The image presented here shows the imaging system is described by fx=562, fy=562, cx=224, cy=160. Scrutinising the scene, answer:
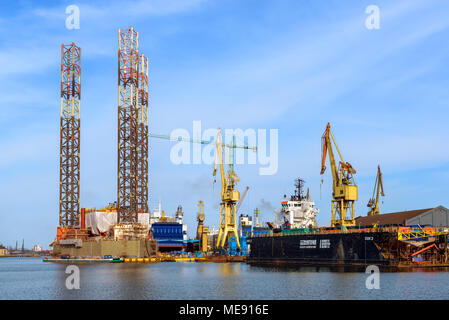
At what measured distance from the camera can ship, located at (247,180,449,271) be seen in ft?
223

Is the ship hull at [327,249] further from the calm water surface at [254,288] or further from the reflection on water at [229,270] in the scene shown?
the reflection on water at [229,270]

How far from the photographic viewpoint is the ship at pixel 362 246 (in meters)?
68.0

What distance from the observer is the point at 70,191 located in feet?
424

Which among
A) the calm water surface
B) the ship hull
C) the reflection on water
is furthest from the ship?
the reflection on water

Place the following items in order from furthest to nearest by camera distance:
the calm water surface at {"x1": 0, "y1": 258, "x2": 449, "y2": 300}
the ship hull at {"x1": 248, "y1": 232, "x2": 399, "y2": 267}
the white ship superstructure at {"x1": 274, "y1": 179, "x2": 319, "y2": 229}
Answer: the white ship superstructure at {"x1": 274, "y1": 179, "x2": 319, "y2": 229} → the ship hull at {"x1": 248, "y1": 232, "x2": 399, "y2": 267} → the calm water surface at {"x1": 0, "y1": 258, "x2": 449, "y2": 300}

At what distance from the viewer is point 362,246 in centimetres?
7194

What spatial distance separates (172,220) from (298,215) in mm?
56275

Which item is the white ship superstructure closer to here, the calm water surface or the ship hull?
the ship hull

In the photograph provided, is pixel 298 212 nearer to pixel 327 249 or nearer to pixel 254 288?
pixel 327 249

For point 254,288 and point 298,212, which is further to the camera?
point 298,212

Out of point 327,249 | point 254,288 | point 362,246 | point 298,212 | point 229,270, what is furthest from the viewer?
point 298,212

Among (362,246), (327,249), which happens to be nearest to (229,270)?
(327,249)

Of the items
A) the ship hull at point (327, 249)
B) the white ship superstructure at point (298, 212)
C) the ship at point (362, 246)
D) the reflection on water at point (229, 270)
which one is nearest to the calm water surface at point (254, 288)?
the ship at point (362, 246)
